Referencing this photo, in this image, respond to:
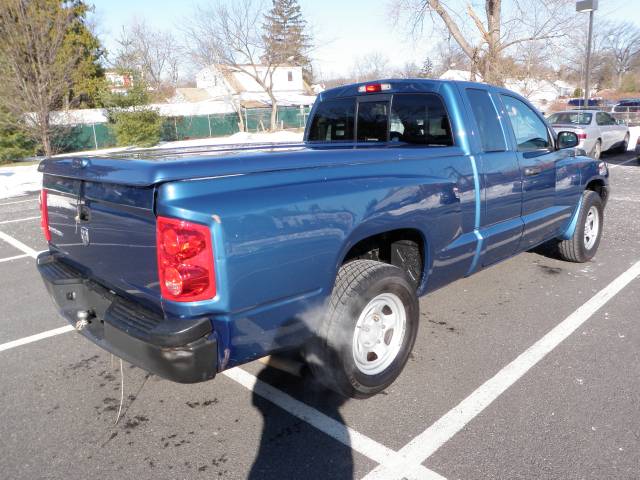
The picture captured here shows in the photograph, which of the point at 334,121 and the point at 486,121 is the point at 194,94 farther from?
the point at 486,121

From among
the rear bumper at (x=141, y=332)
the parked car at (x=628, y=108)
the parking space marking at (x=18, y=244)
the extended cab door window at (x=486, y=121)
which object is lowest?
the parking space marking at (x=18, y=244)

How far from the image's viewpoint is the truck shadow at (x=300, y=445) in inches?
97.0

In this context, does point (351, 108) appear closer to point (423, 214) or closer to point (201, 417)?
point (423, 214)

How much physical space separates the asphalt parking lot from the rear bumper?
0.56 meters

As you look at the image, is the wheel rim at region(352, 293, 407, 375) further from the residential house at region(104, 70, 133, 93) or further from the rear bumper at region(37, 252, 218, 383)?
the residential house at region(104, 70, 133, 93)

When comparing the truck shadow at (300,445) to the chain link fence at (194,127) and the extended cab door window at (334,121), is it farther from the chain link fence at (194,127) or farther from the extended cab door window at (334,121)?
the chain link fence at (194,127)

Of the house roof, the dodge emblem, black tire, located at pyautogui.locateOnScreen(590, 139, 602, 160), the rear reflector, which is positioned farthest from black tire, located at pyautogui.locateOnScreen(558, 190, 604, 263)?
the house roof

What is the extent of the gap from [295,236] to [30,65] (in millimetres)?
20328

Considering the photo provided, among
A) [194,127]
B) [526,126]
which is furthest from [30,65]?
[526,126]

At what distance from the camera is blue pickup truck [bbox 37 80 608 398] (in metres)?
2.20

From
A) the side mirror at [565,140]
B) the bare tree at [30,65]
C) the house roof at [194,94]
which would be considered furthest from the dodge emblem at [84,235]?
the house roof at [194,94]

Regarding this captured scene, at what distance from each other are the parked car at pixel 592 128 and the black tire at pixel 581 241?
867cm

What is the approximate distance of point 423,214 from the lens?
3.12 m

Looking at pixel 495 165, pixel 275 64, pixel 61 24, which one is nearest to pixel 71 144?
pixel 61 24
